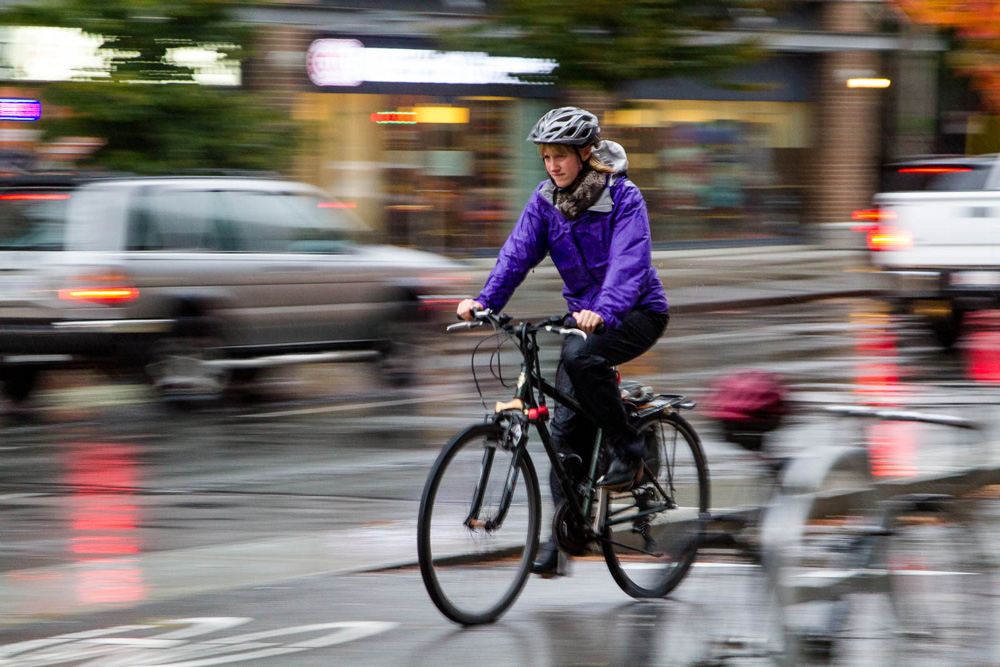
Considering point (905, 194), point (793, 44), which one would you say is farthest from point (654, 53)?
point (793, 44)

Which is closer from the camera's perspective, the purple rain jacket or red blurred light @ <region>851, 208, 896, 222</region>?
the purple rain jacket

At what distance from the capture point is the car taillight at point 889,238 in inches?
568

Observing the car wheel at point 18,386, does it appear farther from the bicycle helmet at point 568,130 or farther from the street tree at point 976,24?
the street tree at point 976,24

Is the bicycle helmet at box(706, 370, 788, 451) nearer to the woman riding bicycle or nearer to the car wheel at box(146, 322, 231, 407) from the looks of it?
the woman riding bicycle

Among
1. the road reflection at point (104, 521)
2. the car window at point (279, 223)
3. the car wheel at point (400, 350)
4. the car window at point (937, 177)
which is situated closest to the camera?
the road reflection at point (104, 521)

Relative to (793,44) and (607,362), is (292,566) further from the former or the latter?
(793,44)

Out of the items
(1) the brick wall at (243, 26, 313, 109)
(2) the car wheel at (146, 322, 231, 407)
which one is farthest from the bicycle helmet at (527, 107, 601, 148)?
(1) the brick wall at (243, 26, 313, 109)

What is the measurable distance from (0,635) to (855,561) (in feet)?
9.85

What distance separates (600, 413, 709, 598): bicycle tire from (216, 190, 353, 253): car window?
6334 millimetres

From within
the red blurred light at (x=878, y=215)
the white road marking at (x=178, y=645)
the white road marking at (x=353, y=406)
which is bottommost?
the white road marking at (x=353, y=406)

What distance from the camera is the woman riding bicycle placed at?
5336mm

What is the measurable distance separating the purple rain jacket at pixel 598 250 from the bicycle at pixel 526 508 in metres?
0.20

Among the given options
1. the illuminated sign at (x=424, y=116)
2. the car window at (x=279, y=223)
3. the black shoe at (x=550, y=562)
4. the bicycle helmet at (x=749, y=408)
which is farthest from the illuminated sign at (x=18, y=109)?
the bicycle helmet at (x=749, y=408)

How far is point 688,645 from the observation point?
5066 millimetres
